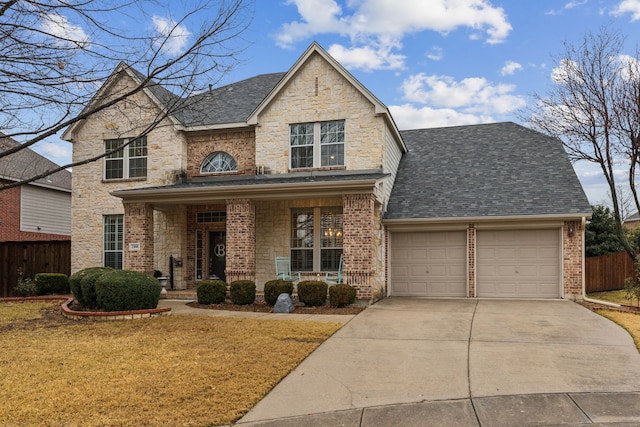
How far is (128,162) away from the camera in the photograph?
1677 centimetres

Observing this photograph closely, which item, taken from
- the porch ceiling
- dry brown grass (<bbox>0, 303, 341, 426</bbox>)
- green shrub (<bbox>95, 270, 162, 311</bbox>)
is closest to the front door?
the porch ceiling

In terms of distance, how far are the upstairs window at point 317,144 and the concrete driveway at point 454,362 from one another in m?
5.72

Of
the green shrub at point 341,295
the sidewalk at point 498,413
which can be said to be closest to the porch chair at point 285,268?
the green shrub at point 341,295

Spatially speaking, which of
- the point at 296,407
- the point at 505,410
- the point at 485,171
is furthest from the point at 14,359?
the point at 485,171

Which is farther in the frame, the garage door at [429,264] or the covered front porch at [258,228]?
the garage door at [429,264]

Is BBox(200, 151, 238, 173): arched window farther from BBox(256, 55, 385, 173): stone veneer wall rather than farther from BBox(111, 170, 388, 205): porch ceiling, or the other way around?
BBox(256, 55, 385, 173): stone veneer wall

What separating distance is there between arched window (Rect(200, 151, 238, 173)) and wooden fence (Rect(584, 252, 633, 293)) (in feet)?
42.8

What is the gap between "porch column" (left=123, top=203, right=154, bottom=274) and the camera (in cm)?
1474

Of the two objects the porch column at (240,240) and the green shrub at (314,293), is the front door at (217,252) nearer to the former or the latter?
the porch column at (240,240)

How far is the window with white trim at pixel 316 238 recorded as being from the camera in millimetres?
14570

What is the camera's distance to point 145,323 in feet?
32.4

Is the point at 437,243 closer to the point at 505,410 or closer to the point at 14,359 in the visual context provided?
the point at 505,410

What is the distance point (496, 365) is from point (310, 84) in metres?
10.5

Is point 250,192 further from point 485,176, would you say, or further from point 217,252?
point 485,176
